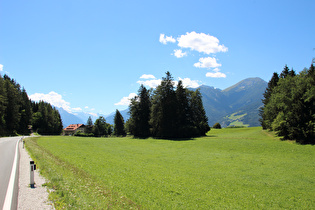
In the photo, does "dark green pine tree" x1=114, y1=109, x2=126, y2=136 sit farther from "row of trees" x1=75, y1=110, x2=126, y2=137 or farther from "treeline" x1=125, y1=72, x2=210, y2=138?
"treeline" x1=125, y1=72, x2=210, y2=138

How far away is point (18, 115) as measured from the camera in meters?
66.6

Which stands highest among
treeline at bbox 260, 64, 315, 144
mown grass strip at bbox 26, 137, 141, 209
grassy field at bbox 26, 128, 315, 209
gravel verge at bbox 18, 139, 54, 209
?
treeline at bbox 260, 64, 315, 144

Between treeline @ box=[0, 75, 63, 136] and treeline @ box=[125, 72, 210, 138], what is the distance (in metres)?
40.0

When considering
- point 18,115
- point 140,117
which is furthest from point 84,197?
point 18,115

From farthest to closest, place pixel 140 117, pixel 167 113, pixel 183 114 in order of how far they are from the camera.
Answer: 1. pixel 140 117
2. pixel 183 114
3. pixel 167 113

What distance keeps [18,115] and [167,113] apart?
5687cm

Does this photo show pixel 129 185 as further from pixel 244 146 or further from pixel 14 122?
pixel 14 122

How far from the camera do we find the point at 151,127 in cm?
5744

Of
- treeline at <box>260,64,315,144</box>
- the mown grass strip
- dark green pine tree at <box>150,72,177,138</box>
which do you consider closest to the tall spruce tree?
dark green pine tree at <box>150,72,177,138</box>

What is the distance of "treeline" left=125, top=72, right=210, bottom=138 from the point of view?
51.2 meters

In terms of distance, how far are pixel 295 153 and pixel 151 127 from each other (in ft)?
127

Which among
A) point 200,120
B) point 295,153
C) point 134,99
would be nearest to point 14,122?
point 134,99

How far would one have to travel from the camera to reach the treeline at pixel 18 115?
5732 centimetres

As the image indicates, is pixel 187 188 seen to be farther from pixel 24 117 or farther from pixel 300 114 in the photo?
pixel 24 117
